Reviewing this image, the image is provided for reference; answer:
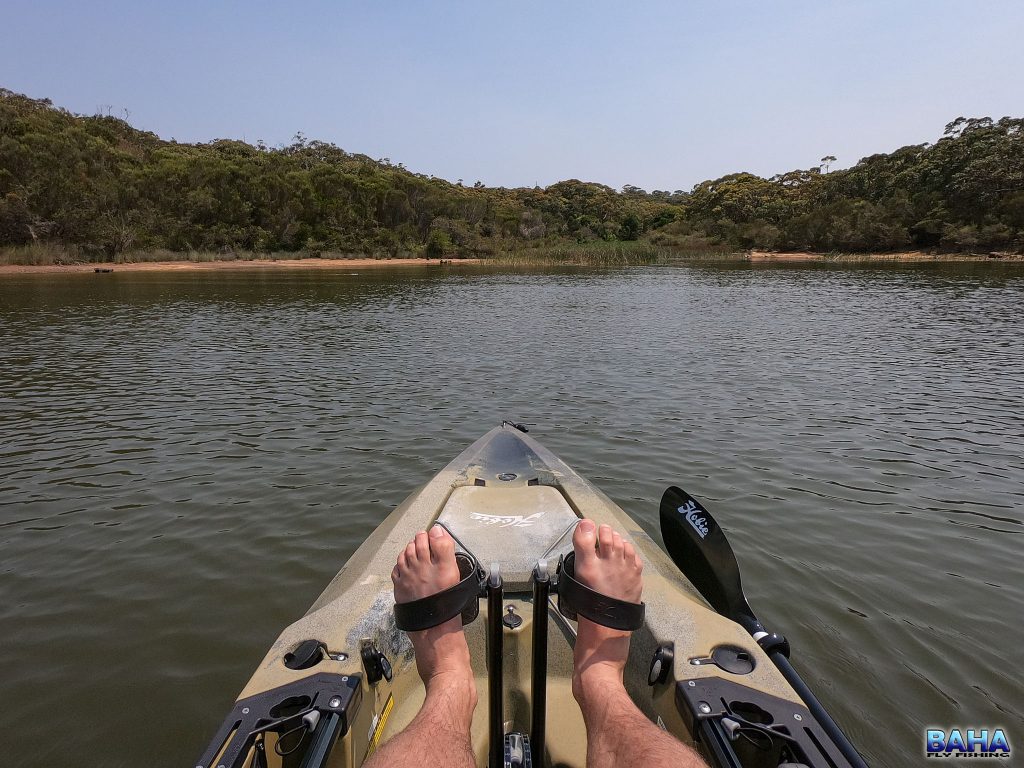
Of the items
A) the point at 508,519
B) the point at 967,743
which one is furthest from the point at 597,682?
the point at 967,743

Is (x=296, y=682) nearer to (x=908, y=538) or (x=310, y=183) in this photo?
(x=908, y=538)

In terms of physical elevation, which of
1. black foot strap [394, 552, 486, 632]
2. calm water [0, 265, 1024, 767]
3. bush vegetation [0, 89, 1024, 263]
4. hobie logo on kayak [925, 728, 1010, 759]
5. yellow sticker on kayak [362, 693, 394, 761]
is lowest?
hobie logo on kayak [925, 728, 1010, 759]

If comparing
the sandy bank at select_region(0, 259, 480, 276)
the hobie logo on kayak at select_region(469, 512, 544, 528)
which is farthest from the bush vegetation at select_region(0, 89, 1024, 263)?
the hobie logo on kayak at select_region(469, 512, 544, 528)

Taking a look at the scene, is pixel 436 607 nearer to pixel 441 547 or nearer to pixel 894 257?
pixel 441 547

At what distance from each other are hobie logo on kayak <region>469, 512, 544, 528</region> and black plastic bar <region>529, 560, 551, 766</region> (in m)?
Answer: 1.32

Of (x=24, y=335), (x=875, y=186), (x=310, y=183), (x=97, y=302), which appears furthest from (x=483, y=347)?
(x=875, y=186)

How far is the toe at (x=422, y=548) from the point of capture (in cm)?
239

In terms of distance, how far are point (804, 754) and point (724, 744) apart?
0.75 ft

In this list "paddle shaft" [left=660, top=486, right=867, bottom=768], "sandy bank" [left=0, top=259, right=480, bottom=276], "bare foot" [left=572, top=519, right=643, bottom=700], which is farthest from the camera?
"sandy bank" [left=0, top=259, right=480, bottom=276]

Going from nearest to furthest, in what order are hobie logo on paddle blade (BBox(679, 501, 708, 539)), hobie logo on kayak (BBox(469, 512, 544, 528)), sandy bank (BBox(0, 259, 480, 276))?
1. hobie logo on kayak (BBox(469, 512, 544, 528))
2. hobie logo on paddle blade (BBox(679, 501, 708, 539))
3. sandy bank (BBox(0, 259, 480, 276))

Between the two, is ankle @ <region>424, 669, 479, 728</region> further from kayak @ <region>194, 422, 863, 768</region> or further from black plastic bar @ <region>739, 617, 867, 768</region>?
black plastic bar @ <region>739, 617, 867, 768</region>

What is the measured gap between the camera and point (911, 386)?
30.6 feet

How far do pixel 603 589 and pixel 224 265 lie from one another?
4844 cm

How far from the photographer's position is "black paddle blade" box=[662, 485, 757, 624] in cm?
318
